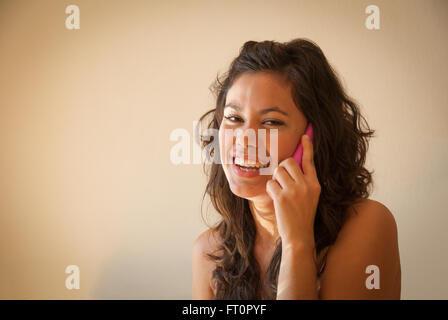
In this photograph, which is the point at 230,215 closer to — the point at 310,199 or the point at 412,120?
the point at 310,199

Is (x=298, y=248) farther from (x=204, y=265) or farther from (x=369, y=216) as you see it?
(x=204, y=265)

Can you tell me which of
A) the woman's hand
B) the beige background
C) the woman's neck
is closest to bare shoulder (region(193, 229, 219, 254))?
the woman's neck

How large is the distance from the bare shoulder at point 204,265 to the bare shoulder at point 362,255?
43 centimetres

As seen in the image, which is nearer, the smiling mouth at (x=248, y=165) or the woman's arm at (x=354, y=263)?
the woman's arm at (x=354, y=263)

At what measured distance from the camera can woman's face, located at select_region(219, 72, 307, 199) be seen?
1141 mm

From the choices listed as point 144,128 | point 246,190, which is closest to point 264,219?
point 246,190

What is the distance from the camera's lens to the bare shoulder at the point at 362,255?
1080 mm

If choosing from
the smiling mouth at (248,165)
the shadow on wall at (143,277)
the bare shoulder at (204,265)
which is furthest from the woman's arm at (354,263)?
the shadow on wall at (143,277)

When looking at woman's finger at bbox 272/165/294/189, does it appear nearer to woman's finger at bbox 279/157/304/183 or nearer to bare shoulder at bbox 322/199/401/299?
woman's finger at bbox 279/157/304/183

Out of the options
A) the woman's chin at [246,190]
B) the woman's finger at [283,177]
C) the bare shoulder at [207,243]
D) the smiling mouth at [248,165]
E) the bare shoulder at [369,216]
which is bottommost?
the bare shoulder at [207,243]

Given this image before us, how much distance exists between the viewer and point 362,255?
110 cm

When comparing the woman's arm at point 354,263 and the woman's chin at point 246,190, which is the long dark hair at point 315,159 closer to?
the woman's arm at point 354,263

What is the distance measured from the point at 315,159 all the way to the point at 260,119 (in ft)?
0.77
